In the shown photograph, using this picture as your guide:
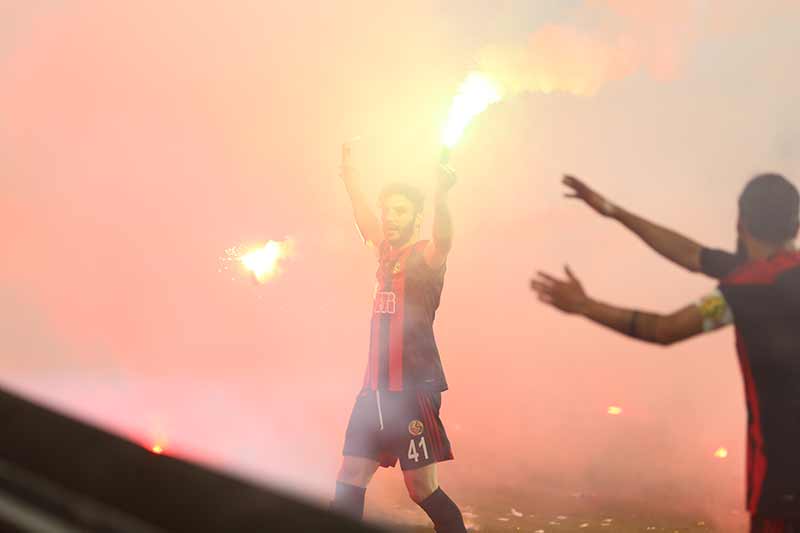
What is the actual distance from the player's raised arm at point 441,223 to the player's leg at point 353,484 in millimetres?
1001

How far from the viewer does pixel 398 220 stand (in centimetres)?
438

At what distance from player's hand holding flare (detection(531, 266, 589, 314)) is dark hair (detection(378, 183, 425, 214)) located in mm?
1935

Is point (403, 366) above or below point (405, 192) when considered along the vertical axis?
below

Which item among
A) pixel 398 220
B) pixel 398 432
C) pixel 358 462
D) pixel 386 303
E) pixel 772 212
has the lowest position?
pixel 358 462

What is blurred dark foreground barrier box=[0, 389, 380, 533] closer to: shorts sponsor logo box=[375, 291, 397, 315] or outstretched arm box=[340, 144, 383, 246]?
shorts sponsor logo box=[375, 291, 397, 315]

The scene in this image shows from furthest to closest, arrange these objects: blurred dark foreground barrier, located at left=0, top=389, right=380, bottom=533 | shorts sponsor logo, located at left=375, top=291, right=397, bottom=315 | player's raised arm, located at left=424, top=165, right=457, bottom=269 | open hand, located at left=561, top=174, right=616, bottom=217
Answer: shorts sponsor logo, located at left=375, top=291, right=397, bottom=315 → player's raised arm, located at left=424, top=165, right=457, bottom=269 → open hand, located at left=561, top=174, right=616, bottom=217 → blurred dark foreground barrier, located at left=0, top=389, right=380, bottom=533

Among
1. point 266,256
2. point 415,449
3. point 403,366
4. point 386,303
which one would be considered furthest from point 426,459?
point 266,256

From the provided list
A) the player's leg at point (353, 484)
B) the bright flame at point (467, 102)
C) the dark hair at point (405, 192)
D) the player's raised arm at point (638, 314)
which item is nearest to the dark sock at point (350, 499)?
the player's leg at point (353, 484)

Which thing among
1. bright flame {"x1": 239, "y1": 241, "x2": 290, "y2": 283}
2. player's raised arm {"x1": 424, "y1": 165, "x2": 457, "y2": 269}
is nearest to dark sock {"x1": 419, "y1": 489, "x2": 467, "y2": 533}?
player's raised arm {"x1": 424, "y1": 165, "x2": 457, "y2": 269}

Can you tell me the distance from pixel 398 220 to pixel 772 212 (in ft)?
6.52

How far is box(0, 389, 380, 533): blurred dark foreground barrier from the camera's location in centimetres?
99

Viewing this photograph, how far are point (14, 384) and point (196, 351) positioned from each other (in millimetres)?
1491

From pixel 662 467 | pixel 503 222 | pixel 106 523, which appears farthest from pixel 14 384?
pixel 106 523

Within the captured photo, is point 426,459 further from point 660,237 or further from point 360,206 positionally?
point 660,237
